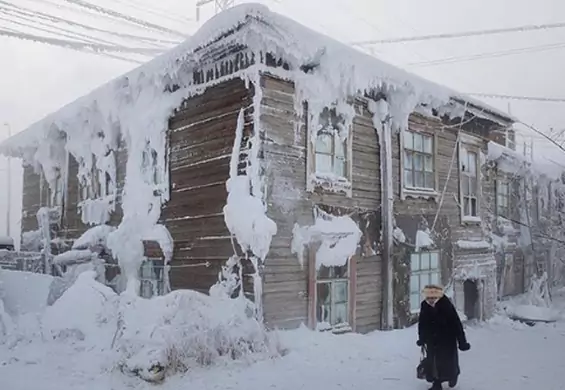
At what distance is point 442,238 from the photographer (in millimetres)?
14922

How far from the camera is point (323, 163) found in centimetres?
1170

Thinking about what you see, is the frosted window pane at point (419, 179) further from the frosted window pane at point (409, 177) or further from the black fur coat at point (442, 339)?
the black fur coat at point (442, 339)

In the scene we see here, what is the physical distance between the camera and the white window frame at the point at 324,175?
11.2 meters

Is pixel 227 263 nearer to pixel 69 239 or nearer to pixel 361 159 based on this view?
pixel 361 159

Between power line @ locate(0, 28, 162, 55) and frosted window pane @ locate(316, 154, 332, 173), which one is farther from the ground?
power line @ locate(0, 28, 162, 55)

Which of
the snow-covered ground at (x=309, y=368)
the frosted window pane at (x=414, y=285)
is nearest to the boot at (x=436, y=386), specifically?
the snow-covered ground at (x=309, y=368)

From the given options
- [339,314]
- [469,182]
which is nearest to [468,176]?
[469,182]

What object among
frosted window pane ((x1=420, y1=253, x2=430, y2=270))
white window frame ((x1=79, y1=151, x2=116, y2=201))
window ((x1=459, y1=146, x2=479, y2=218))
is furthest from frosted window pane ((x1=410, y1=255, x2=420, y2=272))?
white window frame ((x1=79, y1=151, x2=116, y2=201))

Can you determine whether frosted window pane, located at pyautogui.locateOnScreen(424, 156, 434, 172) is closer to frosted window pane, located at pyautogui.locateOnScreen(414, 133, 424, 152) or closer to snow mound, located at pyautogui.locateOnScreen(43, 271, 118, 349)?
frosted window pane, located at pyautogui.locateOnScreen(414, 133, 424, 152)

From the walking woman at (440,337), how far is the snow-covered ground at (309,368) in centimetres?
54

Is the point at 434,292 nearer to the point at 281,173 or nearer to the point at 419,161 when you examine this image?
the point at 281,173

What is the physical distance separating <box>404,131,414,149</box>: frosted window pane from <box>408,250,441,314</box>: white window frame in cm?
274

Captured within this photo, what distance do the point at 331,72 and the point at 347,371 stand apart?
585cm

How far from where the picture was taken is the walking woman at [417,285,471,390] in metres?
7.33
